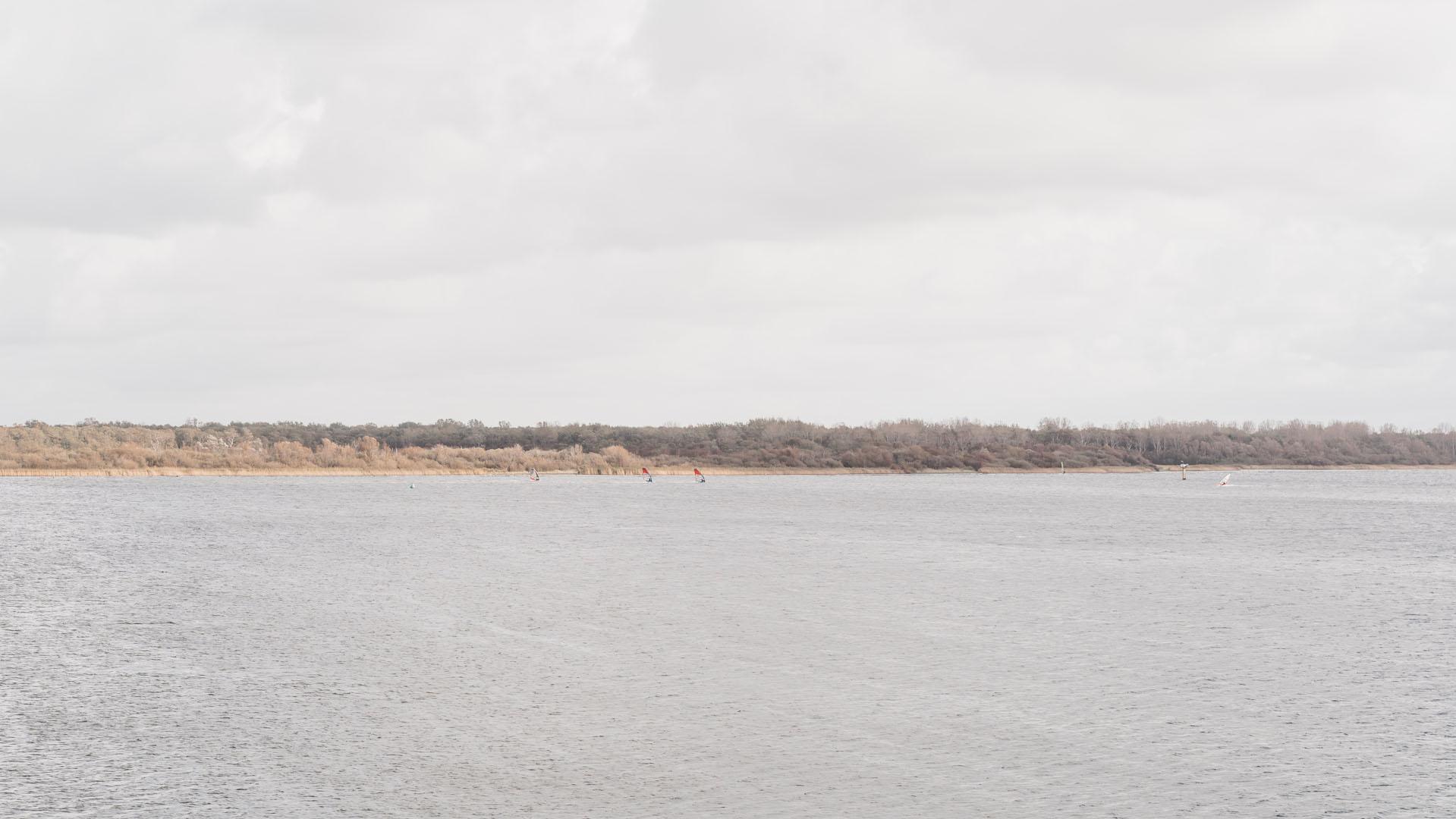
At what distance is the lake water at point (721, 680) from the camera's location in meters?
10.3

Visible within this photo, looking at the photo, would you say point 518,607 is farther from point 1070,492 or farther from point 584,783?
point 1070,492

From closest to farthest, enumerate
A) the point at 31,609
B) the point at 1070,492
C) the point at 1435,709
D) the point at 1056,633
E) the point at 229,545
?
the point at 1435,709 < the point at 1056,633 < the point at 31,609 < the point at 229,545 < the point at 1070,492

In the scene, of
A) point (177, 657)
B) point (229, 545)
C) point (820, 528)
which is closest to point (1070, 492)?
point (820, 528)

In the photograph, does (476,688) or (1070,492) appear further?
(1070,492)

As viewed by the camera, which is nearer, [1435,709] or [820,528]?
[1435,709]

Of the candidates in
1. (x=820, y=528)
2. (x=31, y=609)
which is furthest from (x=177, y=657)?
(x=820, y=528)

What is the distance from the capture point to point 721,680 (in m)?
→ 15.5

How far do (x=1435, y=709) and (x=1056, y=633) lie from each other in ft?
21.9

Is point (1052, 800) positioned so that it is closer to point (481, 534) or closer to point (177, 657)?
point (177, 657)

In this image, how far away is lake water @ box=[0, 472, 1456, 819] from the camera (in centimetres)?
1030

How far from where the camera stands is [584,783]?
1046 centimetres

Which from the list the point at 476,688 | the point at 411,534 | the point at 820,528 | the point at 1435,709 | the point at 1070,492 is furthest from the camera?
the point at 1070,492

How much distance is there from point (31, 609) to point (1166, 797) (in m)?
19.5

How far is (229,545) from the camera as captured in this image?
38500 mm
